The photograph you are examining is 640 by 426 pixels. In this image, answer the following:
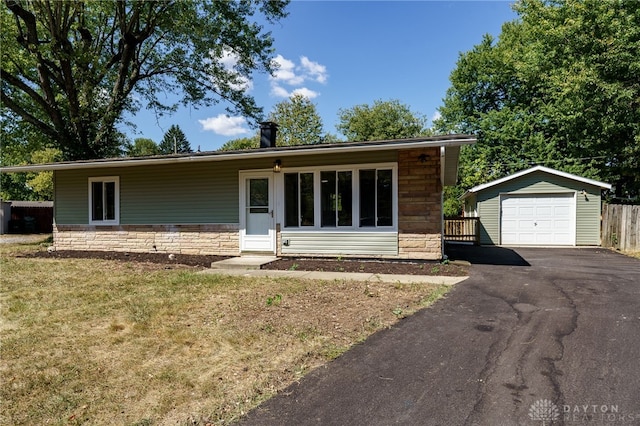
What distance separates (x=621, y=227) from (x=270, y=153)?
12225mm

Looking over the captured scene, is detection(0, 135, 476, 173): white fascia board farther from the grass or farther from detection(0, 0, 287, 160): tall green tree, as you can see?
detection(0, 0, 287, 160): tall green tree

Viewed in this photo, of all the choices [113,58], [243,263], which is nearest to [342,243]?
[243,263]

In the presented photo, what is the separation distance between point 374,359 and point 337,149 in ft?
19.1

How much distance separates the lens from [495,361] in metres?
3.48

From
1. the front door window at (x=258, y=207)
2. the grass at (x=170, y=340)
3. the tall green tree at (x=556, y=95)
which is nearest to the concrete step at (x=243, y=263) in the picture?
the front door window at (x=258, y=207)

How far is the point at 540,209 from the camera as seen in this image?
617 inches

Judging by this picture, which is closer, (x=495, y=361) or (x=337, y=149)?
(x=495, y=361)

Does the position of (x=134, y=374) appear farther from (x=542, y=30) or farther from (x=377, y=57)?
(x=542, y=30)

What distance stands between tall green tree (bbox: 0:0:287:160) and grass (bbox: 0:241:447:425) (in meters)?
12.7

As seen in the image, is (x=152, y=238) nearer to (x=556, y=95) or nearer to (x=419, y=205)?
(x=419, y=205)

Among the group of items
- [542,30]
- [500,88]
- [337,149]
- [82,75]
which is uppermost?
[542,30]

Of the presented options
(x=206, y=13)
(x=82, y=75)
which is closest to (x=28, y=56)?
(x=82, y=75)

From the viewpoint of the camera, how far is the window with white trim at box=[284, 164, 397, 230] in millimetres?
9180

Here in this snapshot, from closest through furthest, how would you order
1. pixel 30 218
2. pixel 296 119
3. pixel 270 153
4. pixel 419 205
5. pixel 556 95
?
pixel 419 205, pixel 270 153, pixel 556 95, pixel 30 218, pixel 296 119
